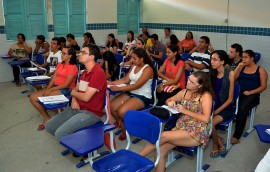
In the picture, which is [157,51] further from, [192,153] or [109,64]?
[192,153]

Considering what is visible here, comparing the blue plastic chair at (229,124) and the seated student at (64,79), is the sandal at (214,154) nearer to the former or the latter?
the blue plastic chair at (229,124)

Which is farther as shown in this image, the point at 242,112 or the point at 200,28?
the point at 200,28

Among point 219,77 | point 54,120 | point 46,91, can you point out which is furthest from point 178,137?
point 46,91

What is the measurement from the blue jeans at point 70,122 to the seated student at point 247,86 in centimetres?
186

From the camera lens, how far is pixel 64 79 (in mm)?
4160

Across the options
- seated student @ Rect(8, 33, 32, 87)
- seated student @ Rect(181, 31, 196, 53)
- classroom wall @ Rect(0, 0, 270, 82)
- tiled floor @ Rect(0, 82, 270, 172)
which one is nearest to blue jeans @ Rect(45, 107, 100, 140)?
tiled floor @ Rect(0, 82, 270, 172)

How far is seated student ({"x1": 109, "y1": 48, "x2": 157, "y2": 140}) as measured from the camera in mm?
3633

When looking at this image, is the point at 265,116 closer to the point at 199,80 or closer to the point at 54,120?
the point at 199,80

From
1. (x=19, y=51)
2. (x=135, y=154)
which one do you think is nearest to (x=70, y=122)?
(x=135, y=154)

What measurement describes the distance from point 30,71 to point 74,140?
11.1 ft

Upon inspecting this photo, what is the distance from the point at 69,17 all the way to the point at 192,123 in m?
5.98

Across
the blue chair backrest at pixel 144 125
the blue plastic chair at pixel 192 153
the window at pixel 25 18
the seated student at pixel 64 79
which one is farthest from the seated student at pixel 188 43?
the blue chair backrest at pixel 144 125

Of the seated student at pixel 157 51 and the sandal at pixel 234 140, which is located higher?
the seated student at pixel 157 51

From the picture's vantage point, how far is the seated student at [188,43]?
7587 mm
